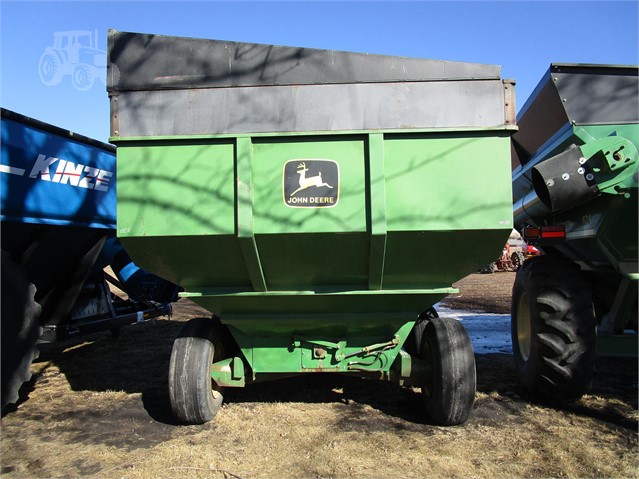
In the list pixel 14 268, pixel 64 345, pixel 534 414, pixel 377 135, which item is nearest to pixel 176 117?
pixel 377 135

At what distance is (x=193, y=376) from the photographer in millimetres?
3807

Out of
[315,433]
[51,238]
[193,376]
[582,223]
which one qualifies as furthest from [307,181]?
[51,238]

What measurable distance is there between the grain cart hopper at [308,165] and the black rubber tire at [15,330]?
1.11m

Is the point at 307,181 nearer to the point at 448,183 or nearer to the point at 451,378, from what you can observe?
the point at 448,183

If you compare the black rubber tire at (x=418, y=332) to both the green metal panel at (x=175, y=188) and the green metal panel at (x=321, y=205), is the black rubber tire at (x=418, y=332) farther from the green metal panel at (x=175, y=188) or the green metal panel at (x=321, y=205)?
the green metal panel at (x=175, y=188)

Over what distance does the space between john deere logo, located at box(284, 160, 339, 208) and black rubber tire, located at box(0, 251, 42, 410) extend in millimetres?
2354

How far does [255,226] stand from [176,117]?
1.01 meters

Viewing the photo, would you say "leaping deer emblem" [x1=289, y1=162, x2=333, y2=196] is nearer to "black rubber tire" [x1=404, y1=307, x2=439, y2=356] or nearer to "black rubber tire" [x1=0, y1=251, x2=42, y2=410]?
"black rubber tire" [x1=404, y1=307, x2=439, y2=356]

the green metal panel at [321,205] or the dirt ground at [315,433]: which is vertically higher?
the green metal panel at [321,205]

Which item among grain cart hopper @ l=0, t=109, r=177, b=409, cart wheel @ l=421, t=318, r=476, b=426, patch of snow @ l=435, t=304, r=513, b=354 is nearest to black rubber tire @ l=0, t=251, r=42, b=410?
grain cart hopper @ l=0, t=109, r=177, b=409

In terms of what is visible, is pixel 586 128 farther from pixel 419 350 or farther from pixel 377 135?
pixel 419 350

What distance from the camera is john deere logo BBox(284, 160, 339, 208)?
338 cm

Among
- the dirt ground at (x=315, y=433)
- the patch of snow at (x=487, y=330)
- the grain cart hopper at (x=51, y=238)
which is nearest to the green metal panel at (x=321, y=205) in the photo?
the dirt ground at (x=315, y=433)

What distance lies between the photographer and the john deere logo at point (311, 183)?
338 cm
